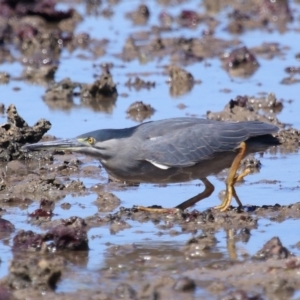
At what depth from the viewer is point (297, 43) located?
16.0 metres

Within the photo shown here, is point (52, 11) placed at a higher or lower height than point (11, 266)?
higher

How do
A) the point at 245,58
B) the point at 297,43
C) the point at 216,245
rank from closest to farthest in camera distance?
1. the point at 216,245
2. the point at 245,58
3. the point at 297,43

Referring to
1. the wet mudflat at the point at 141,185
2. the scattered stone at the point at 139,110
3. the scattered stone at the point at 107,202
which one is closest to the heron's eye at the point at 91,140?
the wet mudflat at the point at 141,185

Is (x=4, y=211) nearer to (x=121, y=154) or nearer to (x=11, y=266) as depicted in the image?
(x=121, y=154)

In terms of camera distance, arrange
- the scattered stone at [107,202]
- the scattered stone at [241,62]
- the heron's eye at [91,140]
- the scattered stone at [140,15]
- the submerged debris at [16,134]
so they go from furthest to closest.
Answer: the scattered stone at [140,15] < the scattered stone at [241,62] < the submerged debris at [16,134] < the scattered stone at [107,202] < the heron's eye at [91,140]

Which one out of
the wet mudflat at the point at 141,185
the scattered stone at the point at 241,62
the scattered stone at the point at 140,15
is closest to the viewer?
the wet mudflat at the point at 141,185

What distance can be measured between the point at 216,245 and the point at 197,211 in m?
0.86

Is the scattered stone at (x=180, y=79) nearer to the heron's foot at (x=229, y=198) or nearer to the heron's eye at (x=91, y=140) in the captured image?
the heron's foot at (x=229, y=198)

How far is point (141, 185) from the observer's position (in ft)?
30.7

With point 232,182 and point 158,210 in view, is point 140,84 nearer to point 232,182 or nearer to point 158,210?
point 232,182

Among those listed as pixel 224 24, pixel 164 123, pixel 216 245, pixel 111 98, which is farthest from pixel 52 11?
pixel 216 245

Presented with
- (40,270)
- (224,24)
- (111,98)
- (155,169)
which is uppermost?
(224,24)

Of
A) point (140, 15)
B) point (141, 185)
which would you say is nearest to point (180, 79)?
point (141, 185)

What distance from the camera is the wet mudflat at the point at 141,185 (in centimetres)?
647
